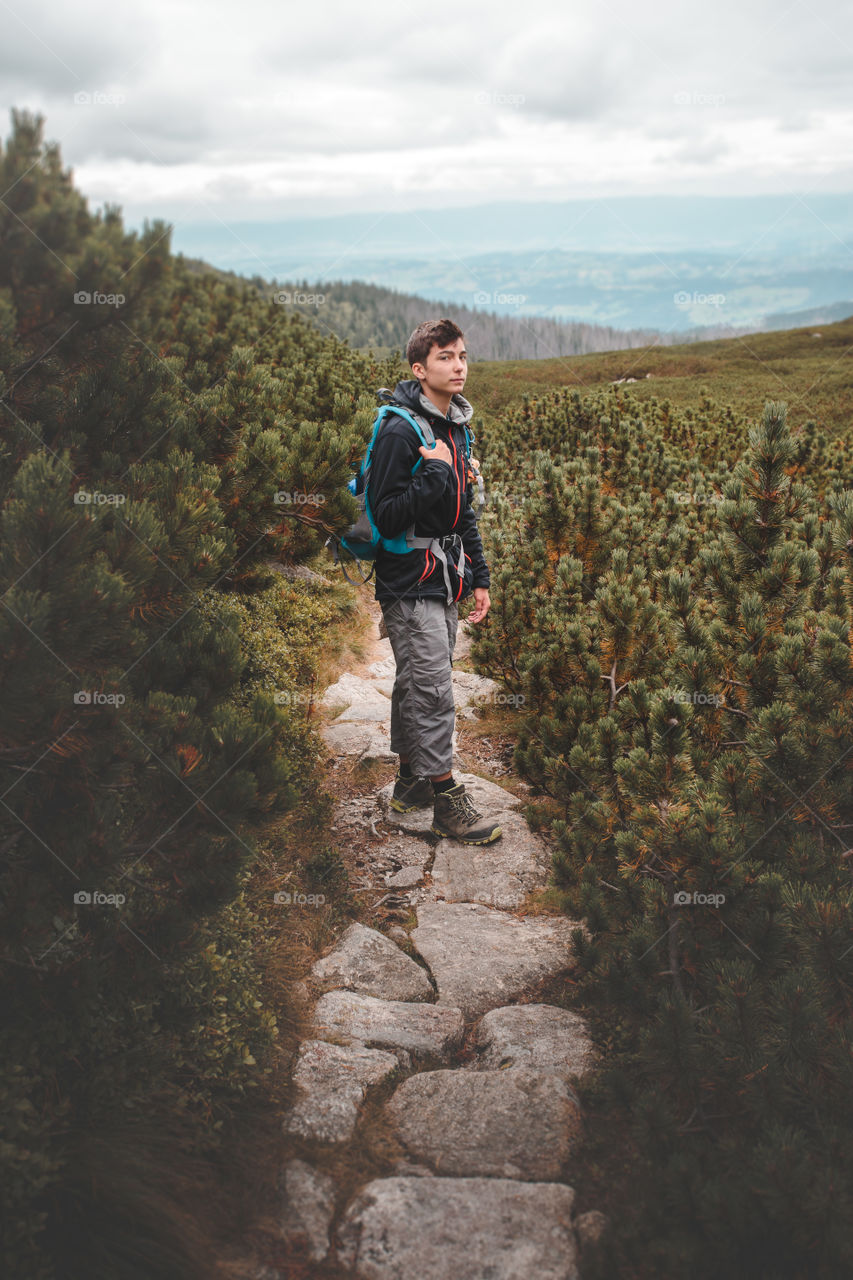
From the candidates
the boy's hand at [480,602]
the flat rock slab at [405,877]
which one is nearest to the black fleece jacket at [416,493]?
the boy's hand at [480,602]

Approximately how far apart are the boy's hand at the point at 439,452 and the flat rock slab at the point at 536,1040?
309cm

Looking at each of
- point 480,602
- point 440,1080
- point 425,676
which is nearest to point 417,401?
point 480,602

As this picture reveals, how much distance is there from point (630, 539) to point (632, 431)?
5.87 metres

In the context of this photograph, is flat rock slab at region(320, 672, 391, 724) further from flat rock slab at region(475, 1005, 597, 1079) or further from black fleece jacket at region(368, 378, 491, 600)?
flat rock slab at region(475, 1005, 597, 1079)

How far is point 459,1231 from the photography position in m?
2.40

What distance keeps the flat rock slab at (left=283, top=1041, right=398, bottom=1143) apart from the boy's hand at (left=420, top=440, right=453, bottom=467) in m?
3.20

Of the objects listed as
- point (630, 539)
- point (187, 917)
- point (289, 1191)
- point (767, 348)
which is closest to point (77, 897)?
point (187, 917)

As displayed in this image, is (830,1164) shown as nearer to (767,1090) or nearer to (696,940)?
(767,1090)

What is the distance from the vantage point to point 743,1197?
7.30 feet

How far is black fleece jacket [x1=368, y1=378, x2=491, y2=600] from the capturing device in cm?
454

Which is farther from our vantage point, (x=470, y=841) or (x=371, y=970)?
(x=470, y=841)

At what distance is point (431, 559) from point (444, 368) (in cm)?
116

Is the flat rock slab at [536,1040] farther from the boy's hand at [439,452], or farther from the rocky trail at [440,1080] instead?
the boy's hand at [439,452]

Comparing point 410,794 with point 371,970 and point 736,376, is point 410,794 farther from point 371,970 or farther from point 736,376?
point 736,376
